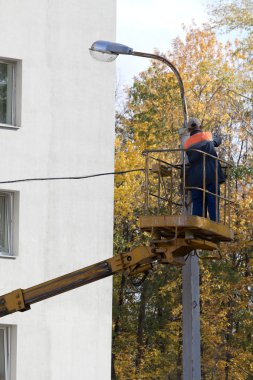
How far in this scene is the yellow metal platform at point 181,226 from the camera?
61.3 feet

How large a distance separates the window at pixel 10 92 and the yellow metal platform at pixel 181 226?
33.0 ft

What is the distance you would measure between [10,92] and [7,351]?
18.9 ft

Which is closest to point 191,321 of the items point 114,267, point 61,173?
point 114,267

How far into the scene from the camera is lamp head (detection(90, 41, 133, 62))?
22.4 m

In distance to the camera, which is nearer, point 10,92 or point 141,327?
point 10,92

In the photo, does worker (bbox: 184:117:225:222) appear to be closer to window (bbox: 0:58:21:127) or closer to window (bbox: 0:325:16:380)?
window (bbox: 0:325:16:380)

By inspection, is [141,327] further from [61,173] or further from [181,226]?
[181,226]

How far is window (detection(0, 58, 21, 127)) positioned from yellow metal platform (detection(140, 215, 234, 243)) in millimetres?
10068

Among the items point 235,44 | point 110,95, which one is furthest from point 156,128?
point 110,95

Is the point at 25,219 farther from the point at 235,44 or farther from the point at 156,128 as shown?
the point at 235,44

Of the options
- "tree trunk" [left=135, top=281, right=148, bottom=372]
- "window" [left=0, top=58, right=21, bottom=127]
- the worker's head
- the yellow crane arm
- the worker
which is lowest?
the yellow crane arm

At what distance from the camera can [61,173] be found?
28.8m

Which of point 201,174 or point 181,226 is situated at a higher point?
point 201,174

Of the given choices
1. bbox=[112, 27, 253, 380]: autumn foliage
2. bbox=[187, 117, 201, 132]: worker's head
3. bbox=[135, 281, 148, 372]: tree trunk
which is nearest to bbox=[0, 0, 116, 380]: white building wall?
bbox=[187, 117, 201, 132]: worker's head
